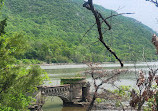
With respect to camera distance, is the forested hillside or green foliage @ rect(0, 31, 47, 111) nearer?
green foliage @ rect(0, 31, 47, 111)

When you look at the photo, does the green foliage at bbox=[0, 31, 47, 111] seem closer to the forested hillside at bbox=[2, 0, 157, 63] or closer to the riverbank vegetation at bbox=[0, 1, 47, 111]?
the riverbank vegetation at bbox=[0, 1, 47, 111]

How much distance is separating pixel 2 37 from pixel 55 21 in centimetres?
14672

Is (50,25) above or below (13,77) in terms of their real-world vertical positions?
above

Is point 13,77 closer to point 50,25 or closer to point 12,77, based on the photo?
point 12,77

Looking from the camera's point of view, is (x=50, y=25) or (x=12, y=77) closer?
(x=12, y=77)

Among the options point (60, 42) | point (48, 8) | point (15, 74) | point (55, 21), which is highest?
point (48, 8)

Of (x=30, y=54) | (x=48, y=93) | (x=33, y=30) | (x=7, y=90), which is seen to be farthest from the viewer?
(x=33, y=30)

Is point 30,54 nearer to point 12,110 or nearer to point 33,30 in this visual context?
point 33,30

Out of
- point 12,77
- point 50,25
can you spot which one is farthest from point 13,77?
point 50,25

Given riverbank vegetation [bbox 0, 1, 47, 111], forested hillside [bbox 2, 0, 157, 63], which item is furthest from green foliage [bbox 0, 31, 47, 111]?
forested hillside [bbox 2, 0, 157, 63]

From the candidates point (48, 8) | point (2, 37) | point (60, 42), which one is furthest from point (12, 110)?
point (48, 8)

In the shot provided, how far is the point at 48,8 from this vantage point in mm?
175250

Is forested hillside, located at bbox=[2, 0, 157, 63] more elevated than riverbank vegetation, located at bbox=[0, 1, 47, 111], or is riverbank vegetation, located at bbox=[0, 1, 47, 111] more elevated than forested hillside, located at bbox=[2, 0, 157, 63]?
forested hillside, located at bbox=[2, 0, 157, 63]

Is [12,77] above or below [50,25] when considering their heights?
below
